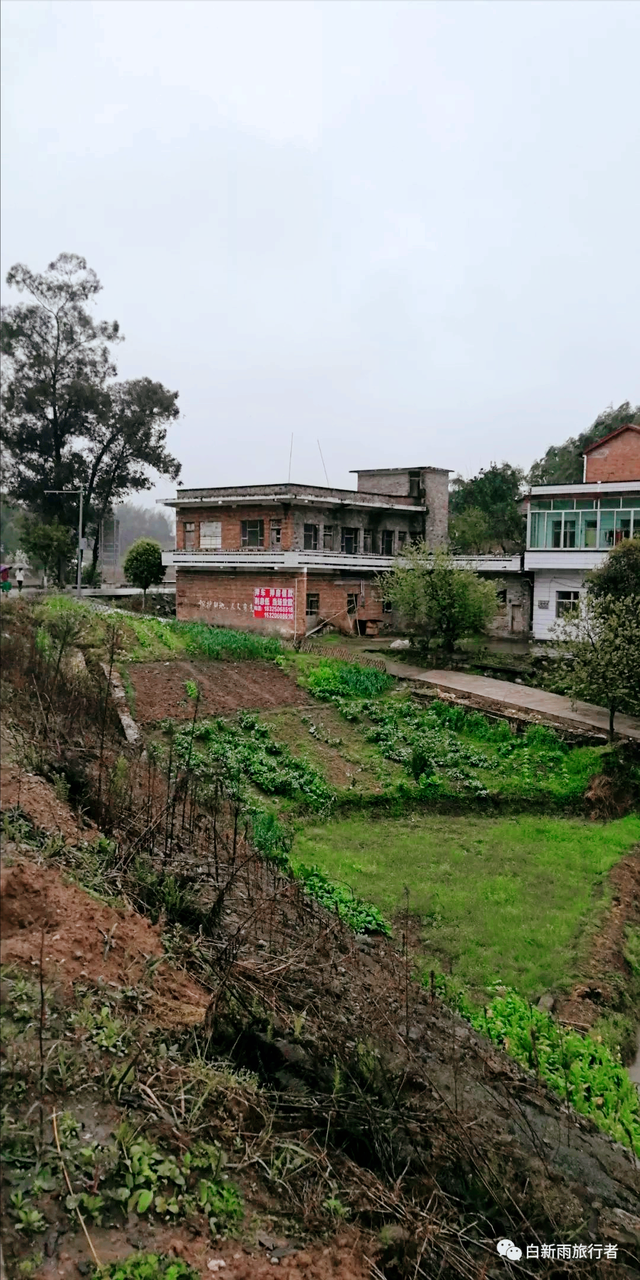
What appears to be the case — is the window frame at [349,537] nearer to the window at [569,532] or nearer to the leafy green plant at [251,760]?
the window at [569,532]

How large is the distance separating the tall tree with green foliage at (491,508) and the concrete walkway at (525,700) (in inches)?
367

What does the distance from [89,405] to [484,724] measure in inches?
487

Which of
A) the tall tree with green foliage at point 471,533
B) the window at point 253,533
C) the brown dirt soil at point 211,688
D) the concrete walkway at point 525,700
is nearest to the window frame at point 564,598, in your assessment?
the concrete walkway at point 525,700

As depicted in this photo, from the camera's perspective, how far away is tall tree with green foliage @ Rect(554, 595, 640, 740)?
43.5 feet

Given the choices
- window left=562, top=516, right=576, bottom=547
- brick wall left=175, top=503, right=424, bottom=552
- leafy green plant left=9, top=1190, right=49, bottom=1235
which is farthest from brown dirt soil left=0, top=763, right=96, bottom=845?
window left=562, top=516, right=576, bottom=547

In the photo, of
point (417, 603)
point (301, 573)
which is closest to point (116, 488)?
point (417, 603)

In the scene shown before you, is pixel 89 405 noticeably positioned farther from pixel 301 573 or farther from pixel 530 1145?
pixel 301 573

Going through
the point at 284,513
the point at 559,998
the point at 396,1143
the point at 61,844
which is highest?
the point at 284,513

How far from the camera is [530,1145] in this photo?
15.1ft

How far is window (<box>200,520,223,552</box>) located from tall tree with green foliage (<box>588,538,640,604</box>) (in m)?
9.36

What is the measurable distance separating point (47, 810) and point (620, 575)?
41.2ft

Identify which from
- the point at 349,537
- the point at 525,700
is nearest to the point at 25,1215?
the point at 525,700

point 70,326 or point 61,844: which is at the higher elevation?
point 70,326

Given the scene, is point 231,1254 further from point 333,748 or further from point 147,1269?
point 333,748
